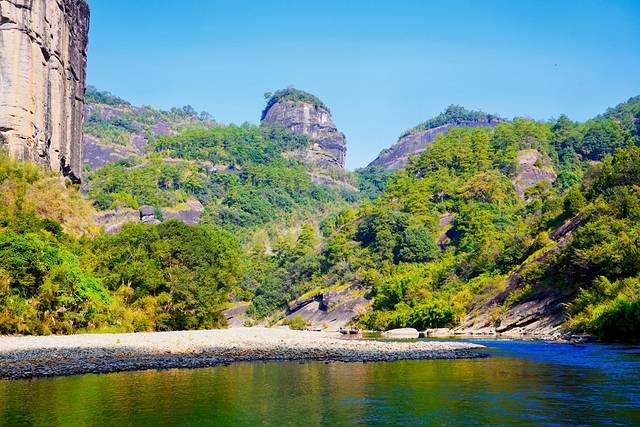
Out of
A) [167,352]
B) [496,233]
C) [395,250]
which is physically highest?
[395,250]

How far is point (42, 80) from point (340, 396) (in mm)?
50857

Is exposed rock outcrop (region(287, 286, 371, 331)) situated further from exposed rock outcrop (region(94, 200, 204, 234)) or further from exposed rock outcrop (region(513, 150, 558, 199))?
exposed rock outcrop (region(513, 150, 558, 199))

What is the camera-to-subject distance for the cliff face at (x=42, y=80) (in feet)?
187

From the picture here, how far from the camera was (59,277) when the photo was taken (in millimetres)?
43219

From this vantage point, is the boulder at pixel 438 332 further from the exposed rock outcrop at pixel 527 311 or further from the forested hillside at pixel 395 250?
the forested hillside at pixel 395 250

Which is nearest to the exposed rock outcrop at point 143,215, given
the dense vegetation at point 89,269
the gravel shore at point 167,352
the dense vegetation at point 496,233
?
the dense vegetation at point 496,233

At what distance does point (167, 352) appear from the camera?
3588 cm

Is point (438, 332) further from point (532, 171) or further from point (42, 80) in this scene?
point (532, 171)

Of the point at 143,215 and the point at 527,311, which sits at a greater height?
the point at 143,215

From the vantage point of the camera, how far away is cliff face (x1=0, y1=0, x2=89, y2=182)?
187ft

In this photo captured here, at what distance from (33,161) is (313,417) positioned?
50209mm

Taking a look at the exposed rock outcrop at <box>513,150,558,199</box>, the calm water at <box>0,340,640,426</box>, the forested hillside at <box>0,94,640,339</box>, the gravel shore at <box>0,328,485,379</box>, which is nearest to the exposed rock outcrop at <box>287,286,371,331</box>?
the forested hillside at <box>0,94,640,339</box>

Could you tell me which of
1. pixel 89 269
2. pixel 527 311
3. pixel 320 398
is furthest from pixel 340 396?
pixel 527 311

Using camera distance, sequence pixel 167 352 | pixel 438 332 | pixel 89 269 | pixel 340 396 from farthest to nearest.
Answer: pixel 438 332
pixel 89 269
pixel 167 352
pixel 340 396
